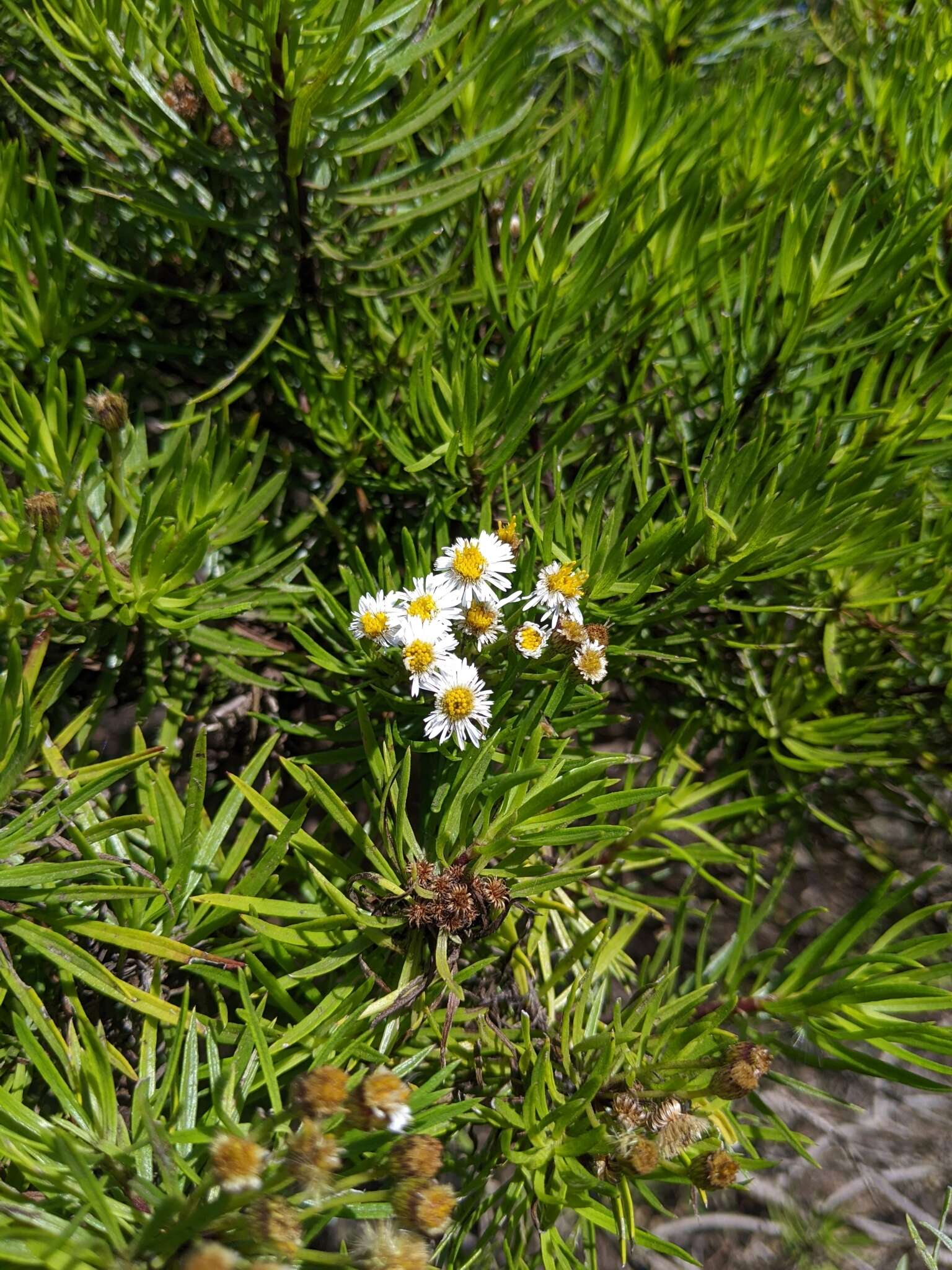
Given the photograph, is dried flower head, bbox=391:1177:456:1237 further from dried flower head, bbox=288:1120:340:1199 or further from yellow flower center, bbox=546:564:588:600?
yellow flower center, bbox=546:564:588:600

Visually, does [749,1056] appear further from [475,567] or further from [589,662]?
Result: [475,567]

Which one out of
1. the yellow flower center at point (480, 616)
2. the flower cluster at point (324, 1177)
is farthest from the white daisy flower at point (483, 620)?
the flower cluster at point (324, 1177)

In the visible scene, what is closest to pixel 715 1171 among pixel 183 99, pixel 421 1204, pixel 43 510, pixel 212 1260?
pixel 421 1204

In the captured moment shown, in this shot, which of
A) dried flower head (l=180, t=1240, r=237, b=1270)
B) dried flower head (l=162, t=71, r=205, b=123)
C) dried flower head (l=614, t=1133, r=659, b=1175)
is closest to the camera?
dried flower head (l=180, t=1240, r=237, b=1270)

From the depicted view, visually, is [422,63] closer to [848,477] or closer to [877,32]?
[848,477]

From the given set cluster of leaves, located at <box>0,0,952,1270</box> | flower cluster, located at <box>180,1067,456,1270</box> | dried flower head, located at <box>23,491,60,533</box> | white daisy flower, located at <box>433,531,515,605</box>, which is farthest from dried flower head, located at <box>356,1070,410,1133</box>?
dried flower head, located at <box>23,491,60,533</box>

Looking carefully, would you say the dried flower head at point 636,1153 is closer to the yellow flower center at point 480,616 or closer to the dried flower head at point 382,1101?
the dried flower head at point 382,1101

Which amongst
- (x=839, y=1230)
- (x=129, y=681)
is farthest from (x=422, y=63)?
(x=839, y=1230)
